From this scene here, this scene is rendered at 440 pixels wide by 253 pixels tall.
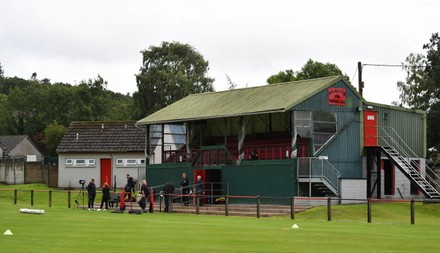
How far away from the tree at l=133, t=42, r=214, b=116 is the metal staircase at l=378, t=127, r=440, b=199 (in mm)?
39463

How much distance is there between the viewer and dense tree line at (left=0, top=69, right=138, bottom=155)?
98250 millimetres

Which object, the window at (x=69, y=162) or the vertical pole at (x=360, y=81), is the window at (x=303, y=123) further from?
the window at (x=69, y=162)

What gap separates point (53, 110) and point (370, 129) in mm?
59751

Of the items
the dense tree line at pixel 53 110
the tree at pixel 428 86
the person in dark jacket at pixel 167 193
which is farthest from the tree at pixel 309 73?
the person in dark jacket at pixel 167 193

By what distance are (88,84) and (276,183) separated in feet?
189

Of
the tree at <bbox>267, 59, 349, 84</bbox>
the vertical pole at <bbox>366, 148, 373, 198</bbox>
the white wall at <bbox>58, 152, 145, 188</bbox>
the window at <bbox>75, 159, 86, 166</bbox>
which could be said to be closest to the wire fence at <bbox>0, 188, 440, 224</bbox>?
the vertical pole at <bbox>366, 148, 373, 198</bbox>

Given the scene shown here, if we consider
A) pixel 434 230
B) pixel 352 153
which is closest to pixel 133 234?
pixel 434 230

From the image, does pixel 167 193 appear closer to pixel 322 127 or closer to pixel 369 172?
pixel 322 127

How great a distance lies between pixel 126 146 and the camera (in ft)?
233

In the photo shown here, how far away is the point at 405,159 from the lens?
49.7 meters

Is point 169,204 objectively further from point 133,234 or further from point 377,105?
point 133,234

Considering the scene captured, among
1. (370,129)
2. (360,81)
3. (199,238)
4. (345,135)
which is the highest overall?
(360,81)

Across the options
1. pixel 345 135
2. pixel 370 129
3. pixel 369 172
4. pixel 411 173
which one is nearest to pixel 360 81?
pixel 370 129

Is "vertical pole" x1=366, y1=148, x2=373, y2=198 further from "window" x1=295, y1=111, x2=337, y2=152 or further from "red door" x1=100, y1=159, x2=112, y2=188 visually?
"red door" x1=100, y1=159, x2=112, y2=188
